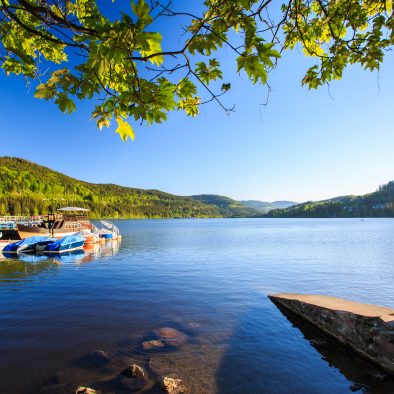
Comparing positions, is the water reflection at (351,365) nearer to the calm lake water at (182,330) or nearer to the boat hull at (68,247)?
the calm lake water at (182,330)

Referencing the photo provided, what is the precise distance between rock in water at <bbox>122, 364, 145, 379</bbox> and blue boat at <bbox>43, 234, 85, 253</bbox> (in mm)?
36986

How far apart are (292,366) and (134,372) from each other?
209 inches

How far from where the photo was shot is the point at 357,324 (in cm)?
1003

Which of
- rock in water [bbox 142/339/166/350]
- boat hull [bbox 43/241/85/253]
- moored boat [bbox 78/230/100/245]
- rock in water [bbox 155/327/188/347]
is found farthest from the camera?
moored boat [bbox 78/230/100/245]

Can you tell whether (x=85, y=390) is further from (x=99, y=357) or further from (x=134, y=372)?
(x=99, y=357)

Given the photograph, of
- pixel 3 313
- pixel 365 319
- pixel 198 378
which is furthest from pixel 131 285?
pixel 365 319

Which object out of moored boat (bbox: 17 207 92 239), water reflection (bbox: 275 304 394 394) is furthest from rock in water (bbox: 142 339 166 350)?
moored boat (bbox: 17 207 92 239)

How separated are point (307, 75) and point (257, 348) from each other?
9977 mm

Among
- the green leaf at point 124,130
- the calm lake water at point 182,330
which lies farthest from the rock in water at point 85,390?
the green leaf at point 124,130

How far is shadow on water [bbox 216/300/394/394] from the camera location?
319 inches

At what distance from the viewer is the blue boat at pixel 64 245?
40.5 metres

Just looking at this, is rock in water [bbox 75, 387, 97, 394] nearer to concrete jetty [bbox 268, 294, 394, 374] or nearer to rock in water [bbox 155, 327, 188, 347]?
rock in water [bbox 155, 327, 188, 347]

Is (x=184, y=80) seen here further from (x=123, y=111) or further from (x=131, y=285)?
(x=131, y=285)

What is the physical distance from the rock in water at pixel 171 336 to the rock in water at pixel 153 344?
0.71 feet
